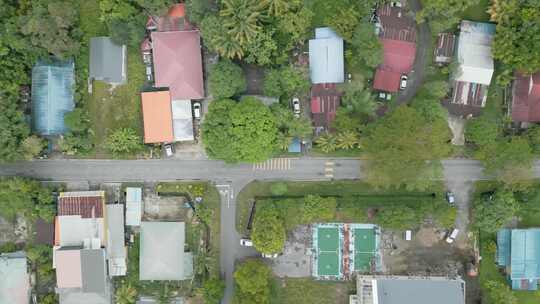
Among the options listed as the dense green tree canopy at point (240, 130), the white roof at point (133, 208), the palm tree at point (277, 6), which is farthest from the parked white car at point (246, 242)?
the palm tree at point (277, 6)

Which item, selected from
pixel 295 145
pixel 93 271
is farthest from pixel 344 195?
pixel 93 271

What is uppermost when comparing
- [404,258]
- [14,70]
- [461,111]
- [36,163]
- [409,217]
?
[14,70]

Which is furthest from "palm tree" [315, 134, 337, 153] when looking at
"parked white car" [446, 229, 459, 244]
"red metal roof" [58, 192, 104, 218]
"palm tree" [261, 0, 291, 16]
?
"red metal roof" [58, 192, 104, 218]

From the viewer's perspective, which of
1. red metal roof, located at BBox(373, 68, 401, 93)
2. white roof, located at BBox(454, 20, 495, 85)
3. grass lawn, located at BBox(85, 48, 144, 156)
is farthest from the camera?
grass lawn, located at BBox(85, 48, 144, 156)

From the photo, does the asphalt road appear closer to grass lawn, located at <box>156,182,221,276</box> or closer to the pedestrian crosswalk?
the pedestrian crosswalk

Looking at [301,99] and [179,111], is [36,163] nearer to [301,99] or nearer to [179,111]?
[179,111]

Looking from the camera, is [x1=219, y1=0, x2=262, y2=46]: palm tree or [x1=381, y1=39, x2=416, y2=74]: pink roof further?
[x1=381, y1=39, x2=416, y2=74]: pink roof

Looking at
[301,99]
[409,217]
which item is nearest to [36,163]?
[301,99]
